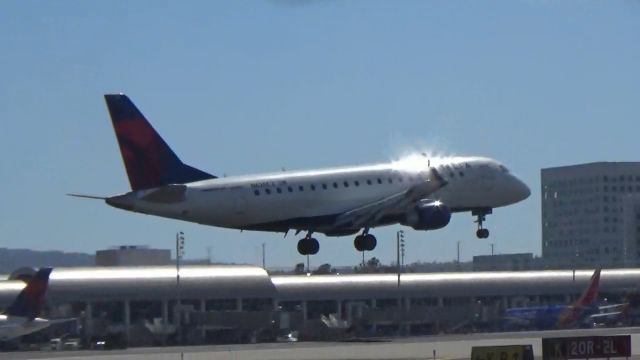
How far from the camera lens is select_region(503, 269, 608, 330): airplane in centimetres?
13025

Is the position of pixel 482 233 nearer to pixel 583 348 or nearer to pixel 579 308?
pixel 583 348

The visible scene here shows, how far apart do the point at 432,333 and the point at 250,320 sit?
1511cm

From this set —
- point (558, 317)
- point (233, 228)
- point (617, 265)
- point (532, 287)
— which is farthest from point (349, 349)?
point (617, 265)

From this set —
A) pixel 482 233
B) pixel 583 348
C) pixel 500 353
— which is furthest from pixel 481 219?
pixel 500 353

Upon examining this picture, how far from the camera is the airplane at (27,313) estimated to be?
103312 millimetres

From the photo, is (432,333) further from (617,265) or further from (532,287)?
(617,265)

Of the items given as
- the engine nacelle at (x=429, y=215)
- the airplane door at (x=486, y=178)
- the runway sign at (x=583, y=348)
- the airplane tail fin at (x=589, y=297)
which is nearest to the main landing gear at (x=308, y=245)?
the engine nacelle at (x=429, y=215)

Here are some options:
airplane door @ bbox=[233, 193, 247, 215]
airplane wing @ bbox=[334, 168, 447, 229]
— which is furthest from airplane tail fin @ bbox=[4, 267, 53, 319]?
airplane door @ bbox=[233, 193, 247, 215]

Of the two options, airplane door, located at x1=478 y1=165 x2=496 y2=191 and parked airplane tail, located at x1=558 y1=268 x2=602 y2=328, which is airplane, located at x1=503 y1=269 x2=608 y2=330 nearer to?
parked airplane tail, located at x1=558 y1=268 x2=602 y2=328

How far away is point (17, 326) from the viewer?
103500 mm

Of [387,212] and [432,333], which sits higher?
[387,212]

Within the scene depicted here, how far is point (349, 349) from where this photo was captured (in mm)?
88500

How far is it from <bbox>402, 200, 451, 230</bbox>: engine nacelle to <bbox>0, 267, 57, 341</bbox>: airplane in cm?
2872

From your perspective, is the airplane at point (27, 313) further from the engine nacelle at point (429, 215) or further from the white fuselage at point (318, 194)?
the engine nacelle at point (429, 215)
